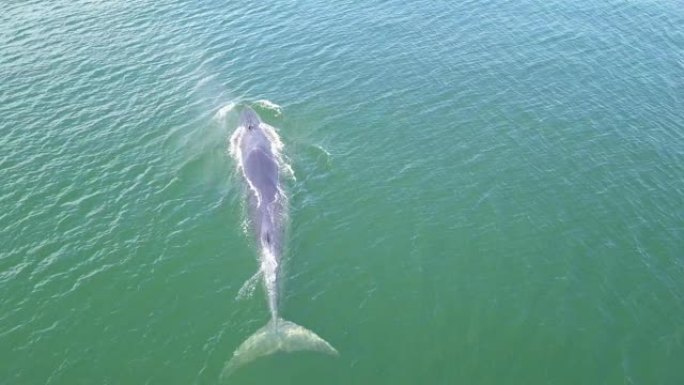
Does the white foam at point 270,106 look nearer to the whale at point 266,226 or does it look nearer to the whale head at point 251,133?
the whale at point 266,226

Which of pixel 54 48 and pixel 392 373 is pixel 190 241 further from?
pixel 54 48

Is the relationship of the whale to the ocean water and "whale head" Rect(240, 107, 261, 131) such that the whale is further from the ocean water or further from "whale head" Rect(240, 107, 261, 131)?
the ocean water

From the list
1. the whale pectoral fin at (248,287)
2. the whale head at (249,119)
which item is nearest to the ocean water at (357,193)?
the whale pectoral fin at (248,287)

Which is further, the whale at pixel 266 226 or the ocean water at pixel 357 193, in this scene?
the ocean water at pixel 357 193

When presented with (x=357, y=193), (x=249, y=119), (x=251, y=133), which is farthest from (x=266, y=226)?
(x=249, y=119)

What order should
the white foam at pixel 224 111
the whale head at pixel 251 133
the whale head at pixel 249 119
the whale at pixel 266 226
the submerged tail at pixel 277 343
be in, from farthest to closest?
the white foam at pixel 224 111 < the whale head at pixel 249 119 < the whale head at pixel 251 133 < the whale at pixel 266 226 < the submerged tail at pixel 277 343

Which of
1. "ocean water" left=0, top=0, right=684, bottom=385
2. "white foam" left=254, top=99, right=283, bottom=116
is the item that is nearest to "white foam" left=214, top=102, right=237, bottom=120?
"ocean water" left=0, top=0, right=684, bottom=385

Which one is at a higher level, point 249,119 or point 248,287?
point 249,119

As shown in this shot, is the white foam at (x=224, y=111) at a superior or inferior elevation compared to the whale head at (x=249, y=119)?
inferior

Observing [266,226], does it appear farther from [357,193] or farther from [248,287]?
[357,193]
